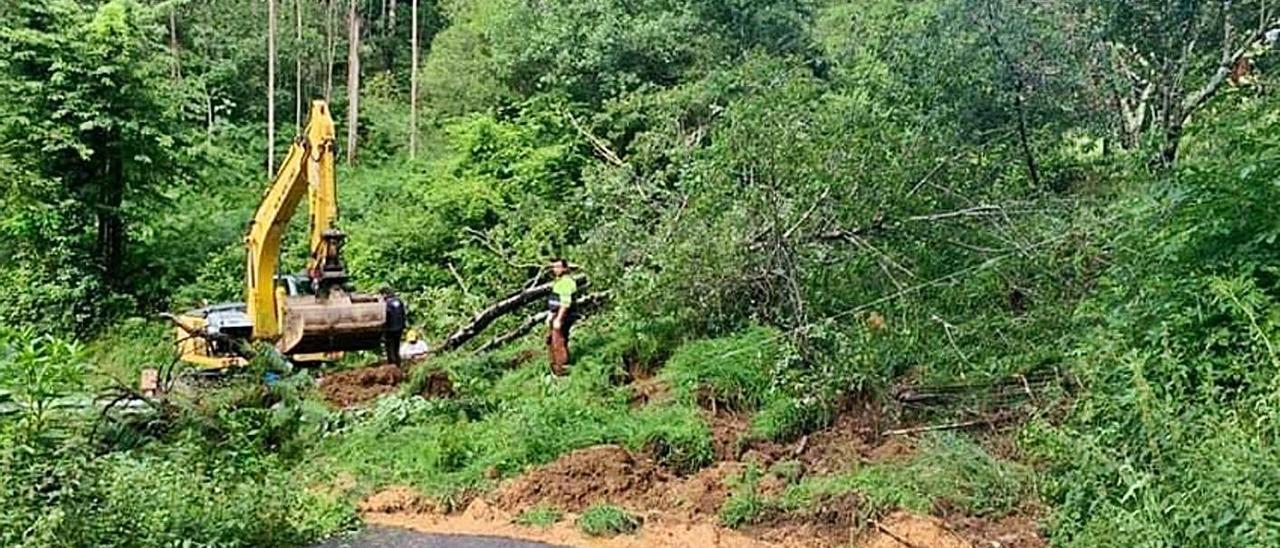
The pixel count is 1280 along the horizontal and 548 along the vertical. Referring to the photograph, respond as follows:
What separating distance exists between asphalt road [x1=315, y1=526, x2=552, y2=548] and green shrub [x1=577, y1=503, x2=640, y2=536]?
1.03 ft

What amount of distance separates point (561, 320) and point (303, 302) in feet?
7.51

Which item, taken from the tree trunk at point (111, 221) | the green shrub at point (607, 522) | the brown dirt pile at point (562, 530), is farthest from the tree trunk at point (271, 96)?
the green shrub at point (607, 522)

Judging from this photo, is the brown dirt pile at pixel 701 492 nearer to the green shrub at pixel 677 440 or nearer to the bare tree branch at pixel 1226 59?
the green shrub at pixel 677 440

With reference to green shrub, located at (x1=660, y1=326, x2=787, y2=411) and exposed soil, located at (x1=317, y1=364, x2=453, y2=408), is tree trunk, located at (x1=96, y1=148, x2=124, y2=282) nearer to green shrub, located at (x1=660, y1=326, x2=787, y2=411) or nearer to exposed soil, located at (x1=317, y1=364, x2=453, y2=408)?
exposed soil, located at (x1=317, y1=364, x2=453, y2=408)

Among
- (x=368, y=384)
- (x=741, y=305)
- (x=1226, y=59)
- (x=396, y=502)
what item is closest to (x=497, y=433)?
(x=396, y=502)

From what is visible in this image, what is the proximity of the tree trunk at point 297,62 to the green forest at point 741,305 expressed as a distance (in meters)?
8.33

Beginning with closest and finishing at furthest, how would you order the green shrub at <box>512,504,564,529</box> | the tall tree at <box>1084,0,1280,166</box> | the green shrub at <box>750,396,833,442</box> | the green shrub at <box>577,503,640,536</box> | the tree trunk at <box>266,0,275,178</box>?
the green shrub at <box>577,503,640,536</box>
the green shrub at <box>512,504,564,529</box>
the green shrub at <box>750,396,833,442</box>
the tall tree at <box>1084,0,1280,166</box>
the tree trunk at <box>266,0,275,178</box>

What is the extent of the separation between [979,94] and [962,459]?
540 centimetres

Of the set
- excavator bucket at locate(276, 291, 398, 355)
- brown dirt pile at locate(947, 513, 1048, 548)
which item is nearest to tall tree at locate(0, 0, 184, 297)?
excavator bucket at locate(276, 291, 398, 355)

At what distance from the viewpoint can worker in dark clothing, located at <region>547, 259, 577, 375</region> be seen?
34.3 ft

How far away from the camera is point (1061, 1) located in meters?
11.9

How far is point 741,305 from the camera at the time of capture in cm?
987

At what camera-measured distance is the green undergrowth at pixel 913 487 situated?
6754mm

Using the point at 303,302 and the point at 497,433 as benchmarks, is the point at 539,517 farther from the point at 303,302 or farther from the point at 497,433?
the point at 303,302
